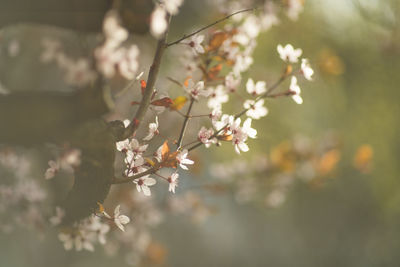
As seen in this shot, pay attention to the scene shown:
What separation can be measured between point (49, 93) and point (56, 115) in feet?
0.17

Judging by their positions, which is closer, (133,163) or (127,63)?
(127,63)

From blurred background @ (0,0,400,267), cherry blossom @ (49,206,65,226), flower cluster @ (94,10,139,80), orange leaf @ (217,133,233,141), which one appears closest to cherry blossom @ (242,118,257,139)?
orange leaf @ (217,133,233,141)

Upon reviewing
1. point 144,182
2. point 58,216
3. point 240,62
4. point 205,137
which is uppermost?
point 240,62

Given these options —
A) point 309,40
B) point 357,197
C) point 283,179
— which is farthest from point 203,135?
point 357,197

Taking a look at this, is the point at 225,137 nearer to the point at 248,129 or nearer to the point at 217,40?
the point at 248,129

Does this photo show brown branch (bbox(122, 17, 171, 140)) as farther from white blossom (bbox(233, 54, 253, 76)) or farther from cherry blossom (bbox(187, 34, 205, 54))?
white blossom (bbox(233, 54, 253, 76))

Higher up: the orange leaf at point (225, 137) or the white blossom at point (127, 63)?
the white blossom at point (127, 63)

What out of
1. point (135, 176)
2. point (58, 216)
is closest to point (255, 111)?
point (135, 176)

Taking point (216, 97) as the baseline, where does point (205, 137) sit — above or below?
below

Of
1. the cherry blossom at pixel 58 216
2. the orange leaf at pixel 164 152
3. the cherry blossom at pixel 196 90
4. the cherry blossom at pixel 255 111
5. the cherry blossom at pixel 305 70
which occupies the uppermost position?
the cherry blossom at pixel 305 70

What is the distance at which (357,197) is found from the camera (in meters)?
3.92

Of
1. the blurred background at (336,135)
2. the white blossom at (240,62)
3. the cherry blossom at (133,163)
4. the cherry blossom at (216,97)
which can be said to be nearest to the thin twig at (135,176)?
the cherry blossom at (133,163)

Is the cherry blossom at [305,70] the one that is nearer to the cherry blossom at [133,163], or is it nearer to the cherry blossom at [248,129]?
the cherry blossom at [248,129]

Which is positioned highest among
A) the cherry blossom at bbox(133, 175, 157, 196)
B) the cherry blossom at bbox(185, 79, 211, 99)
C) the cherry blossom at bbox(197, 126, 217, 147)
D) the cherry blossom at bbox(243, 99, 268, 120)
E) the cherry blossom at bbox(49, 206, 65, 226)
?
the cherry blossom at bbox(243, 99, 268, 120)
